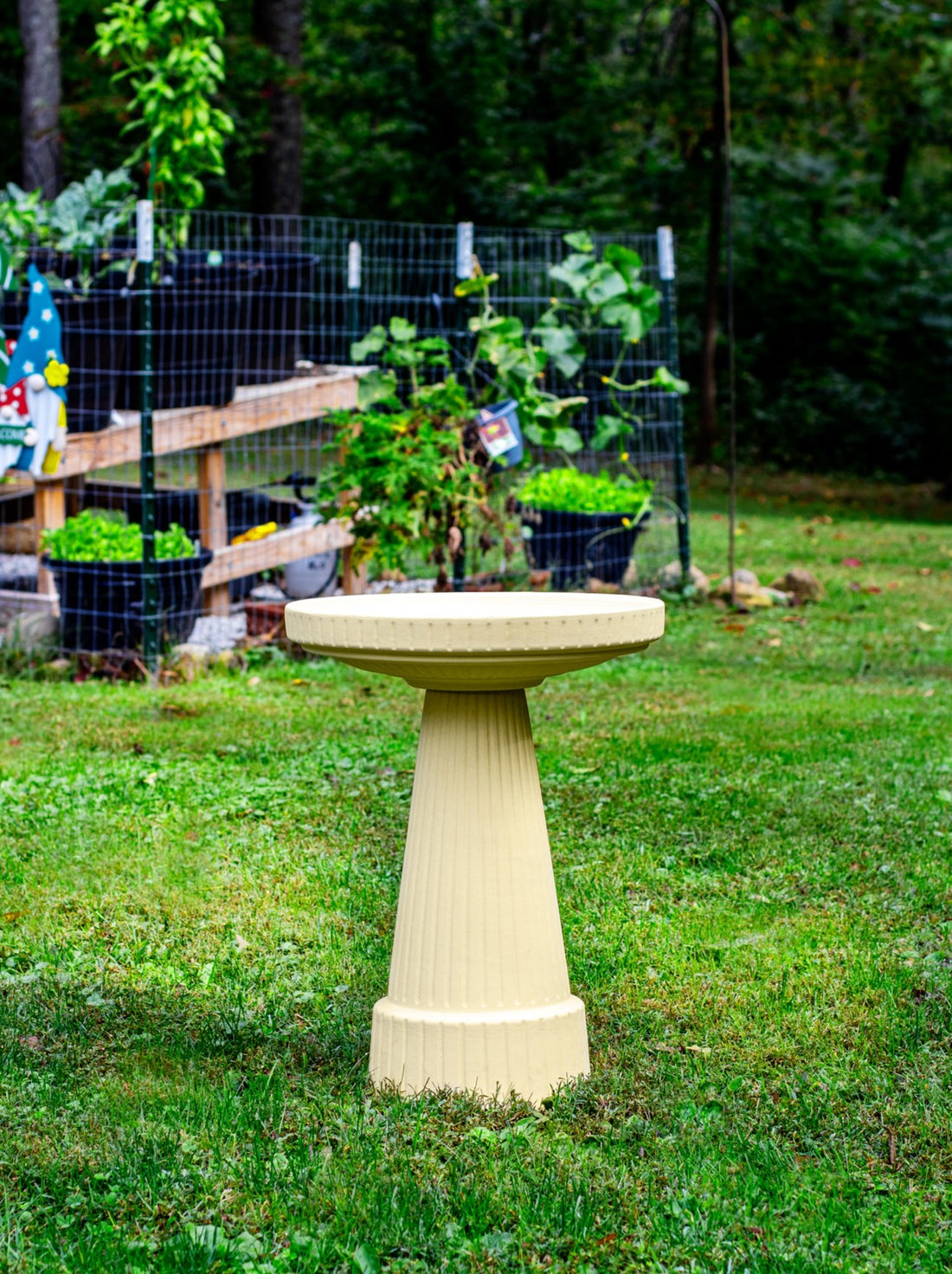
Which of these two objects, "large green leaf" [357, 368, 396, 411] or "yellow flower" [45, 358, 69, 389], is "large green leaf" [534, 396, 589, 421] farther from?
"yellow flower" [45, 358, 69, 389]

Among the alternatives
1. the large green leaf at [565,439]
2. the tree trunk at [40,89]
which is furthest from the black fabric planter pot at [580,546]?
the tree trunk at [40,89]

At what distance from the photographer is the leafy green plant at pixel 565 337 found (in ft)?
25.1

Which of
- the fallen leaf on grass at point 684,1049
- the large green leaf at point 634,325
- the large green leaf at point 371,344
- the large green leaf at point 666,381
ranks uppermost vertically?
the large green leaf at point 634,325

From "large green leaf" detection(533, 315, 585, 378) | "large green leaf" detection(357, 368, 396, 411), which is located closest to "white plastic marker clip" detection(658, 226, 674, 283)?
"large green leaf" detection(533, 315, 585, 378)

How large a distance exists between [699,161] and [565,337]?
12465 millimetres

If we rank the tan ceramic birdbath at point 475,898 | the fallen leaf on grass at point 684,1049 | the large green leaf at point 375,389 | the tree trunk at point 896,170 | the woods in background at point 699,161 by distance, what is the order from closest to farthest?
the tan ceramic birdbath at point 475,898 < the fallen leaf on grass at point 684,1049 < the large green leaf at point 375,389 < the woods in background at point 699,161 < the tree trunk at point 896,170

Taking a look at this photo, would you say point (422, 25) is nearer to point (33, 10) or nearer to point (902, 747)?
point (33, 10)

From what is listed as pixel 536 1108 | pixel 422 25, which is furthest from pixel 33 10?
pixel 536 1108

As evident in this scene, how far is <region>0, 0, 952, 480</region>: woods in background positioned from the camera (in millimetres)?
18281

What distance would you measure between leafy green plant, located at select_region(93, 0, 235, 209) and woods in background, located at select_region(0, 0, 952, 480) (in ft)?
30.0

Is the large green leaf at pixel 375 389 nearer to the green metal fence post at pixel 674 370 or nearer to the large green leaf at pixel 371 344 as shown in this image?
the large green leaf at pixel 371 344

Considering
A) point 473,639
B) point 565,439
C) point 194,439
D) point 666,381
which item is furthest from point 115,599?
point 473,639

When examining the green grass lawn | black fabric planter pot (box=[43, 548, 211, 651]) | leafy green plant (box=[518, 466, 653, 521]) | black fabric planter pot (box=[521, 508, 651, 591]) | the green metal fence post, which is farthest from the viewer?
the green metal fence post

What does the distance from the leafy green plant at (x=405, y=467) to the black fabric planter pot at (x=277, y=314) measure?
0.71 metres
